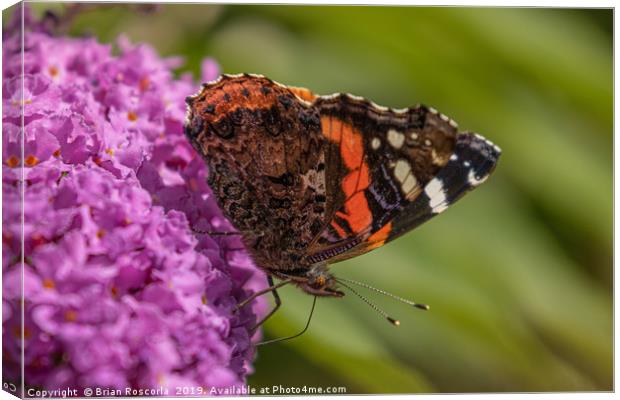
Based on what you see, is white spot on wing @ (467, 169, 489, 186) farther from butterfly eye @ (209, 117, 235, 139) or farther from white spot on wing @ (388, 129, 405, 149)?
butterfly eye @ (209, 117, 235, 139)

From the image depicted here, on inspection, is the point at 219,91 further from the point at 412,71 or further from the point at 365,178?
the point at 412,71

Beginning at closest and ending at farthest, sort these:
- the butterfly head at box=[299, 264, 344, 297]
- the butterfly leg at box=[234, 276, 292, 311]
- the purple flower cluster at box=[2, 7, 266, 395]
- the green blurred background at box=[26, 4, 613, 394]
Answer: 1. the purple flower cluster at box=[2, 7, 266, 395]
2. the butterfly leg at box=[234, 276, 292, 311]
3. the butterfly head at box=[299, 264, 344, 297]
4. the green blurred background at box=[26, 4, 613, 394]

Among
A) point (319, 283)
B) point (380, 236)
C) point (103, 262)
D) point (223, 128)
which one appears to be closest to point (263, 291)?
point (319, 283)

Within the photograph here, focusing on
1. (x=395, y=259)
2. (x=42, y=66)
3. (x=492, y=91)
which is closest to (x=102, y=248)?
(x=42, y=66)

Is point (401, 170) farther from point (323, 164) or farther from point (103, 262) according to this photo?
point (103, 262)

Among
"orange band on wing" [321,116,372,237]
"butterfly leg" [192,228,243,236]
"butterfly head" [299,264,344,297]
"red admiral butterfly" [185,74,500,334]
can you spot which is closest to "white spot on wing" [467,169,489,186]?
"red admiral butterfly" [185,74,500,334]

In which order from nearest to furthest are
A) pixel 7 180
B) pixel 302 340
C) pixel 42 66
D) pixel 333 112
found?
pixel 7 180, pixel 333 112, pixel 42 66, pixel 302 340
